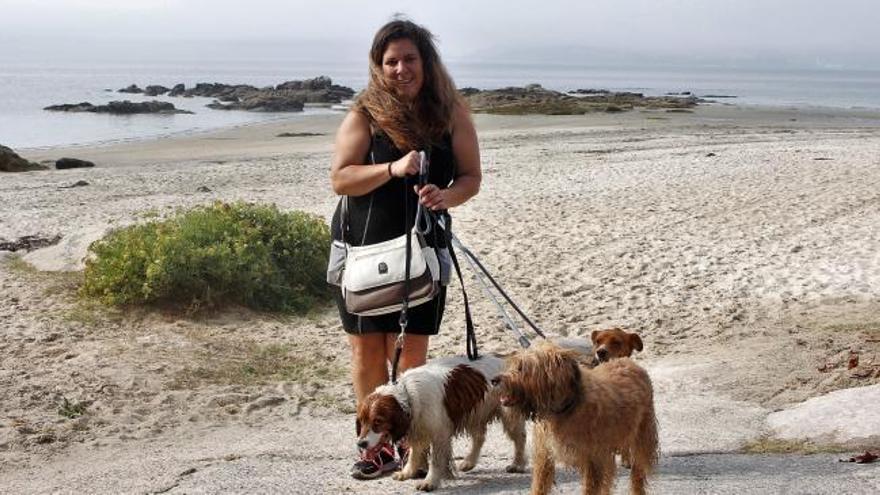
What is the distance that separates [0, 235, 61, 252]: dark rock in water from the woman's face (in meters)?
10.7

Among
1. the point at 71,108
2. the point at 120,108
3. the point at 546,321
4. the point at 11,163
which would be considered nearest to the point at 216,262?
the point at 546,321

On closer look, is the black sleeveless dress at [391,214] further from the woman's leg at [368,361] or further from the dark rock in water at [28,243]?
the dark rock in water at [28,243]

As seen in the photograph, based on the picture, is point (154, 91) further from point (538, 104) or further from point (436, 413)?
point (436, 413)

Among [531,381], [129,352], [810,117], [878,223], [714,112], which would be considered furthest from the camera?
[714,112]

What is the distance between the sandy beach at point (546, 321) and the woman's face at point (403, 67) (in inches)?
87.0

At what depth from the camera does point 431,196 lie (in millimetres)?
4953

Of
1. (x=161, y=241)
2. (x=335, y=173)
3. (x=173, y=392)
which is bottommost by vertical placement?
(x=173, y=392)

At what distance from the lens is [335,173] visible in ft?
16.8

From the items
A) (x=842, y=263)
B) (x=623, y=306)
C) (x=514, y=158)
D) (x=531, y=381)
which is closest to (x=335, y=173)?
(x=531, y=381)

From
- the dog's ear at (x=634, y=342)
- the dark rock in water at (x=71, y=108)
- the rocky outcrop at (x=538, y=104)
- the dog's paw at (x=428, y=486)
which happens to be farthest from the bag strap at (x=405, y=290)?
the dark rock in water at (x=71, y=108)

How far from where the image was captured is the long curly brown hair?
4.99 meters

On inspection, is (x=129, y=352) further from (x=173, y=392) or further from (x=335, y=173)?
(x=335, y=173)

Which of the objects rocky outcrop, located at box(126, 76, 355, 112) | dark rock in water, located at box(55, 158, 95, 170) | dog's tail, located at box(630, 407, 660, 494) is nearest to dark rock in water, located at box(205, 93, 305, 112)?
rocky outcrop, located at box(126, 76, 355, 112)

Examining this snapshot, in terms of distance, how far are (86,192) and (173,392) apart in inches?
518
